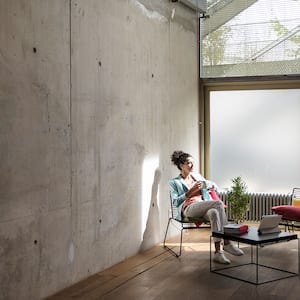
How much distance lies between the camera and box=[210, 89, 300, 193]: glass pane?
27.0 feet

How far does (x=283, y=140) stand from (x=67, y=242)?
4.27 metres

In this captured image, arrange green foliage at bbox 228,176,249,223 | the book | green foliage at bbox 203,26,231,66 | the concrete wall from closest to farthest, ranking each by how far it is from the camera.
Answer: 1. the concrete wall
2. the book
3. green foliage at bbox 228,176,249,223
4. green foliage at bbox 203,26,231,66

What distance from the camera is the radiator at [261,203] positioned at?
8.13 metres

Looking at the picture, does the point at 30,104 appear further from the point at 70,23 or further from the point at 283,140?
the point at 283,140

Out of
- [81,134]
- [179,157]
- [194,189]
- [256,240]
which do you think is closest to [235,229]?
[256,240]

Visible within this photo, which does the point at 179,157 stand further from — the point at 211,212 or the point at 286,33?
the point at 286,33

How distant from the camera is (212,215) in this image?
611 centimetres

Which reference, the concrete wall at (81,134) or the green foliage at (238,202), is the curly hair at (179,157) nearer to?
the concrete wall at (81,134)

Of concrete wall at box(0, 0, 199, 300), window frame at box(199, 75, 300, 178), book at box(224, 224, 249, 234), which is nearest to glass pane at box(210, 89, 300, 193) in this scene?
window frame at box(199, 75, 300, 178)

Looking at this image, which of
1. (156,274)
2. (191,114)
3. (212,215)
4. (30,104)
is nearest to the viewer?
(30,104)

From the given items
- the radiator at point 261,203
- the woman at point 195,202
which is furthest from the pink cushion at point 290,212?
the radiator at point 261,203

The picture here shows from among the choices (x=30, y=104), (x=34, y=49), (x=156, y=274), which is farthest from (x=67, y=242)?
(x=34, y=49)

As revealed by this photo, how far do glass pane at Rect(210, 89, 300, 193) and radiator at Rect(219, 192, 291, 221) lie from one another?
17cm

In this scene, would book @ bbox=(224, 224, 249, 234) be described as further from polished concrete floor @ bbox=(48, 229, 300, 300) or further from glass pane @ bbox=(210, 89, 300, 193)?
glass pane @ bbox=(210, 89, 300, 193)
